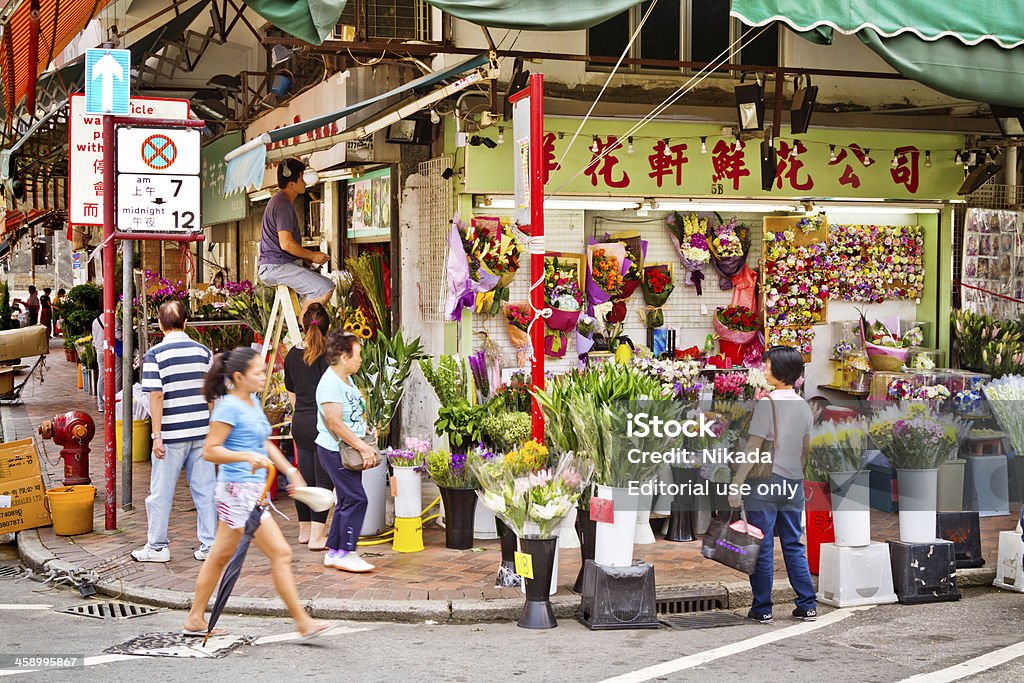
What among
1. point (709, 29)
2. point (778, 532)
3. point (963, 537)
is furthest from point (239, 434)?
point (709, 29)

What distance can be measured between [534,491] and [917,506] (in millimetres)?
2811

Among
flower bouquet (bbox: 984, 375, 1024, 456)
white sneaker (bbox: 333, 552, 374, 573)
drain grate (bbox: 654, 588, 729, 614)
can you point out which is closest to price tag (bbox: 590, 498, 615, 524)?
drain grate (bbox: 654, 588, 729, 614)

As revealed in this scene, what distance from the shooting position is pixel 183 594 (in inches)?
301

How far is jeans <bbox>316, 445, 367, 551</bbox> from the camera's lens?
818 centimetres

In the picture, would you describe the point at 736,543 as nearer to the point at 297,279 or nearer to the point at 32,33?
the point at 297,279

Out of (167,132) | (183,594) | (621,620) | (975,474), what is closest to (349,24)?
(167,132)

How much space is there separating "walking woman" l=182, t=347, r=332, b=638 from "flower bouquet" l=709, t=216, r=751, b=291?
22.1 feet

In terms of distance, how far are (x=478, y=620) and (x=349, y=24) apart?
5875mm

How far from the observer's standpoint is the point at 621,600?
7051mm

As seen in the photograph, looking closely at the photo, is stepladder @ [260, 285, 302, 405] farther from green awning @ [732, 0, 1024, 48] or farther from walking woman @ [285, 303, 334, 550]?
green awning @ [732, 0, 1024, 48]

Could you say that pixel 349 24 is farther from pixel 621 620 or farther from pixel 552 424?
pixel 621 620

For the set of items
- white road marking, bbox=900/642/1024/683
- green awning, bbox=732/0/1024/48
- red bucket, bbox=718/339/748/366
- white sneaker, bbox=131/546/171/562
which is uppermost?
green awning, bbox=732/0/1024/48

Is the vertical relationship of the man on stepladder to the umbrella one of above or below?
above

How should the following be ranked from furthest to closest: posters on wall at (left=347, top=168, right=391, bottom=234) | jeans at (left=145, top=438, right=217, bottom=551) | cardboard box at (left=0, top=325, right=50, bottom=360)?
cardboard box at (left=0, top=325, right=50, bottom=360)
posters on wall at (left=347, top=168, right=391, bottom=234)
jeans at (left=145, top=438, right=217, bottom=551)
